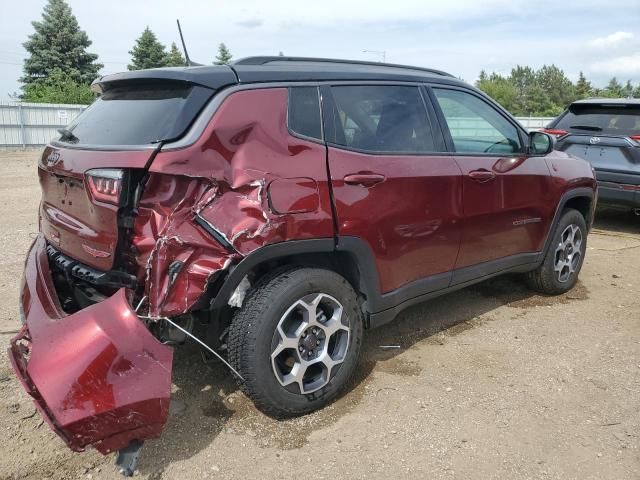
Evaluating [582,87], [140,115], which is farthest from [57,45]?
[582,87]

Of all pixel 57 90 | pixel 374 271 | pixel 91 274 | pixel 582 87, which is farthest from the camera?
pixel 582 87

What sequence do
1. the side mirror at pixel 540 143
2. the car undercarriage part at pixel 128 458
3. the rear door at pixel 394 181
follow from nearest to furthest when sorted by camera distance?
the car undercarriage part at pixel 128 458, the rear door at pixel 394 181, the side mirror at pixel 540 143

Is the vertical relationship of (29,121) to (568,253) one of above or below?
above

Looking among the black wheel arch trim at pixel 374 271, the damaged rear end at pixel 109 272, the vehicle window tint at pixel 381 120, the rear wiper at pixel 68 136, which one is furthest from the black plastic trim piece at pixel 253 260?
the rear wiper at pixel 68 136

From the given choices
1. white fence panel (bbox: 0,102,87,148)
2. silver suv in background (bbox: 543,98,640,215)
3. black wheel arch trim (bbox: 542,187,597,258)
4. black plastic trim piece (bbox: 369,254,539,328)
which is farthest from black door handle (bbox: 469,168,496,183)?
white fence panel (bbox: 0,102,87,148)

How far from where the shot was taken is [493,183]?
409cm

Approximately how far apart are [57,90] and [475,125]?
107 ft

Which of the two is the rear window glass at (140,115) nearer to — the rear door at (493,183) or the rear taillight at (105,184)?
the rear taillight at (105,184)

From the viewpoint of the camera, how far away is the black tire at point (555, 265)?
4906 mm

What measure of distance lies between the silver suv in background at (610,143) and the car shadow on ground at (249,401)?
3.05 meters

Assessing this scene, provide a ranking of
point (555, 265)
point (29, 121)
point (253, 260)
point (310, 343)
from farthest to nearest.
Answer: point (29, 121) → point (555, 265) → point (310, 343) → point (253, 260)

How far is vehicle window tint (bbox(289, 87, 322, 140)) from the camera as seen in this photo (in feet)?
10.1

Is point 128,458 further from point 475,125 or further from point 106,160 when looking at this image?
point 475,125

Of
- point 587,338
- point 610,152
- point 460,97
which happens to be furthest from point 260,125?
point 610,152
